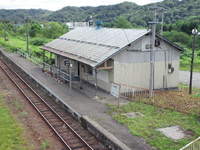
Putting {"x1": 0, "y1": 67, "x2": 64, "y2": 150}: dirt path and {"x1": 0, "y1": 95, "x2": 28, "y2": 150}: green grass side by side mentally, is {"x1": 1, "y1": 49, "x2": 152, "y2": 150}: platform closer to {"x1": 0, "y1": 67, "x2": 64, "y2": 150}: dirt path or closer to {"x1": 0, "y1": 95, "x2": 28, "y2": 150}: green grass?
{"x1": 0, "y1": 67, "x2": 64, "y2": 150}: dirt path

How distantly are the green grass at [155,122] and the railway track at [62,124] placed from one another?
6.03 feet

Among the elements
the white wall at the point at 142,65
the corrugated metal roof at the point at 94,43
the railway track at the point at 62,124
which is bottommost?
the railway track at the point at 62,124

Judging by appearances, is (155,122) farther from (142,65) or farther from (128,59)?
(142,65)

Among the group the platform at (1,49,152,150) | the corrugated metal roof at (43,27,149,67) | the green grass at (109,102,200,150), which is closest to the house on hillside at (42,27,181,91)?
the corrugated metal roof at (43,27,149,67)

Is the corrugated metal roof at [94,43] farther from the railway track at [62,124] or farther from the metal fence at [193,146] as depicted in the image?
the metal fence at [193,146]

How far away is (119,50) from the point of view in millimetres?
18188

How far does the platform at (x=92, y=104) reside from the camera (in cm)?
1161

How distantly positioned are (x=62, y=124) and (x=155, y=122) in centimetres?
449

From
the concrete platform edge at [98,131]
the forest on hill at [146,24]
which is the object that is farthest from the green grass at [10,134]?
the forest on hill at [146,24]

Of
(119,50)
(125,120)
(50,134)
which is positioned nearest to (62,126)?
(50,134)

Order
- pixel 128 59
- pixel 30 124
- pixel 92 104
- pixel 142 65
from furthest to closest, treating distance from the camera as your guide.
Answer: pixel 142 65, pixel 128 59, pixel 92 104, pixel 30 124

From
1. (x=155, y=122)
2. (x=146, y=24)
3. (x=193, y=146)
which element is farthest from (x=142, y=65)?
(x=146, y=24)

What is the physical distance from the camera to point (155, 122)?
13625mm

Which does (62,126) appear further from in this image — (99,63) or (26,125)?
(99,63)
